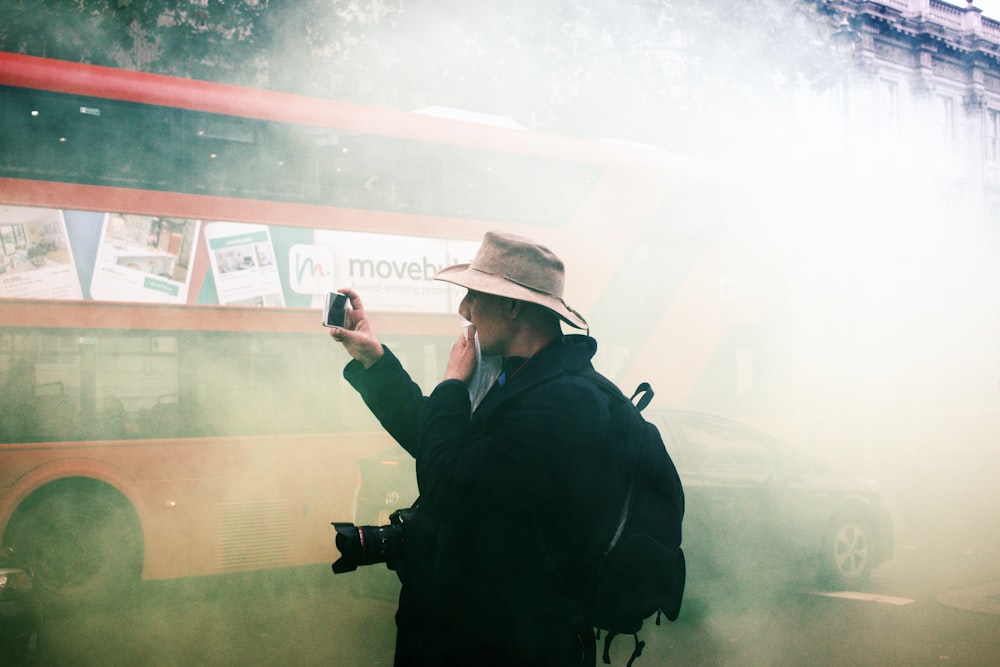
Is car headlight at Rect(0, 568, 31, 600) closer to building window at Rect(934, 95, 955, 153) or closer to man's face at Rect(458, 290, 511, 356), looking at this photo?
man's face at Rect(458, 290, 511, 356)

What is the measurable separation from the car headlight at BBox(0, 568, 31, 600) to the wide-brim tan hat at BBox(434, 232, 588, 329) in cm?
302

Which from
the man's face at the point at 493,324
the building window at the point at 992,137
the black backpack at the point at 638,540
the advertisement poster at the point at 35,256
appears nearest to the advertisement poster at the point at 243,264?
the advertisement poster at the point at 35,256

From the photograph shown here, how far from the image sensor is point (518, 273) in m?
2.06

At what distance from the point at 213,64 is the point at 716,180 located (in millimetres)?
6798

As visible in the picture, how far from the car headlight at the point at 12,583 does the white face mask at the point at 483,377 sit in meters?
2.99

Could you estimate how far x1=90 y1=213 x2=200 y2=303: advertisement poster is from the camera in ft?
17.9

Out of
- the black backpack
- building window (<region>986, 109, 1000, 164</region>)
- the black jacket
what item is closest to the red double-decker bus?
the black jacket

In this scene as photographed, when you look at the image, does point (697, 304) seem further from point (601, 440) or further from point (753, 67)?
point (753, 67)

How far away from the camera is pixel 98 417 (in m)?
5.54

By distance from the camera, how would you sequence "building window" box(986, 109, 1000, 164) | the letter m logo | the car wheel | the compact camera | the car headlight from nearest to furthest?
the compact camera, the car headlight, the letter m logo, the car wheel, "building window" box(986, 109, 1000, 164)

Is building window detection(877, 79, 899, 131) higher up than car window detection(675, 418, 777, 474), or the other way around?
building window detection(877, 79, 899, 131)

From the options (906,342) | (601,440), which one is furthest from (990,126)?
(601,440)

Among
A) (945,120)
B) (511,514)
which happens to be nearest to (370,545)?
(511,514)

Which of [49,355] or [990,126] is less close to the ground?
[990,126]
